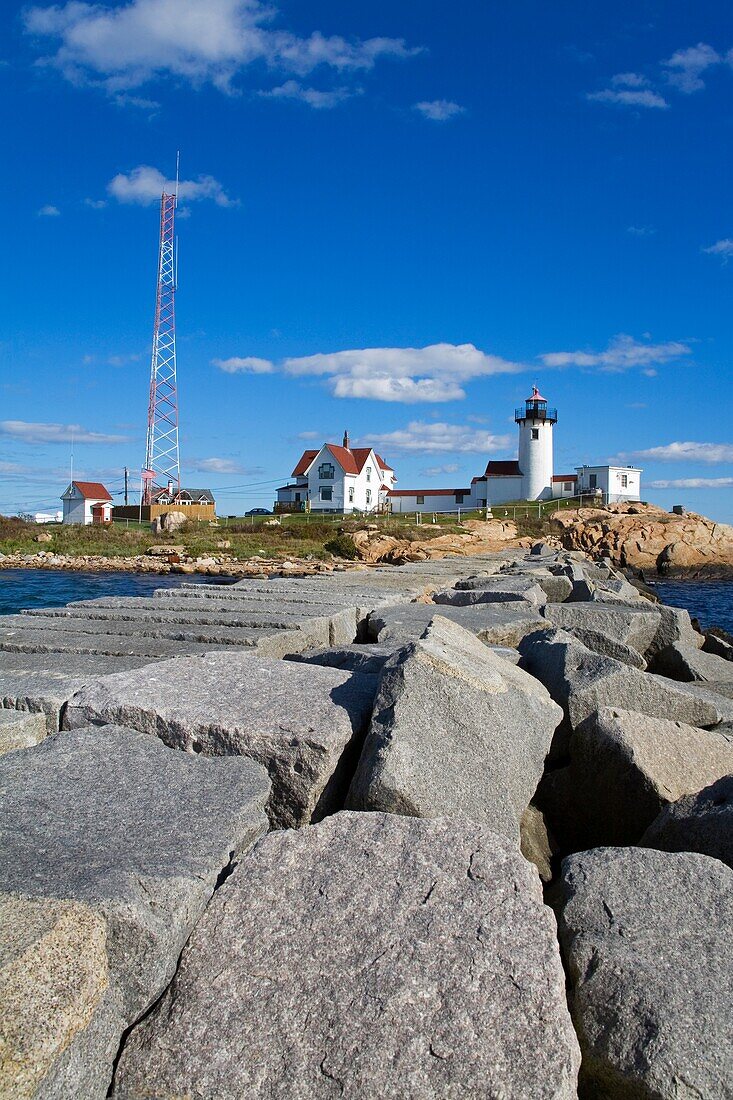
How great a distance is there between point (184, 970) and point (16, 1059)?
547 mm

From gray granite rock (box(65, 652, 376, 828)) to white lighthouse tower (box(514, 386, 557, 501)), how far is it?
57816mm

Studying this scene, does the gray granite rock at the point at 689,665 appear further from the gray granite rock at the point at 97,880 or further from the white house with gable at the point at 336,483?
the white house with gable at the point at 336,483

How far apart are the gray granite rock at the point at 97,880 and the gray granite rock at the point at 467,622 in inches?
117

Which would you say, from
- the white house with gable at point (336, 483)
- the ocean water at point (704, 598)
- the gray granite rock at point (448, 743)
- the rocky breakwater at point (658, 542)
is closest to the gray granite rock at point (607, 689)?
the gray granite rock at point (448, 743)

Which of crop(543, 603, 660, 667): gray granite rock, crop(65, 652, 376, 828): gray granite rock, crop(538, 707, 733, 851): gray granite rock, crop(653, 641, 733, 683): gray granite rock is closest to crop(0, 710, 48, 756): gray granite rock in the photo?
crop(65, 652, 376, 828): gray granite rock

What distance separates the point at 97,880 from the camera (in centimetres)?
209

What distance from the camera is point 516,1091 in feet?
5.95

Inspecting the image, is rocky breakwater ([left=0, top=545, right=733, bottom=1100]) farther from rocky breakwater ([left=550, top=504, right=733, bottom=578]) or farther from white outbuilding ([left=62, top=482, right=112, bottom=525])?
white outbuilding ([left=62, top=482, right=112, bottom=525])

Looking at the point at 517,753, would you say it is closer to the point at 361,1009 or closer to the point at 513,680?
the point at 513,680

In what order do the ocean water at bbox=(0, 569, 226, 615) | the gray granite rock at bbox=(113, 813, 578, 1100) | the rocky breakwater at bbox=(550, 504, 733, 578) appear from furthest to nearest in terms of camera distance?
the rocky breakwater at bbox=(550, 504, 733, 578), the ocean water at bbox=(0, 569, 226, 615), the gray granite rock at bbox=(113, 813, 578, 1100)

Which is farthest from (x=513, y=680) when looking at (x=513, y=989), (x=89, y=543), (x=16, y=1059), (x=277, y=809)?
(x=89, y=543)

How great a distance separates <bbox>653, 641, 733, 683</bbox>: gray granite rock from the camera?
6.63m

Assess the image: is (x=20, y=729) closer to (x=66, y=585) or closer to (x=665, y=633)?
(x=665, y=633)

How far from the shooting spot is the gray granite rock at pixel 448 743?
298 cm
